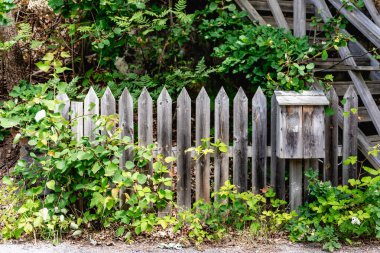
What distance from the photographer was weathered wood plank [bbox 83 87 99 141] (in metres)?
4.62

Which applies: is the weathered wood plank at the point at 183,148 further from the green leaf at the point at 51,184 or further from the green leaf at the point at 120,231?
the green leaf at the point at 51,184

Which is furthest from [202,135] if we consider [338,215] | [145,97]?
[338,215]

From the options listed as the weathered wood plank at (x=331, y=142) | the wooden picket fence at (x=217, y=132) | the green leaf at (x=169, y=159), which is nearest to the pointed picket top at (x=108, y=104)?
the wooden picket fence at (x=217, y=132)

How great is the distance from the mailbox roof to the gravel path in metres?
1.35

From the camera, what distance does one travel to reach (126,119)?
4711 millimetres

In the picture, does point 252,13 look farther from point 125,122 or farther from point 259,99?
point 125,122

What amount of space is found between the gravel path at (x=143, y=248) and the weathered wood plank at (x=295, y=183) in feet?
1.73

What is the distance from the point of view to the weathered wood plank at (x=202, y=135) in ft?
15.5

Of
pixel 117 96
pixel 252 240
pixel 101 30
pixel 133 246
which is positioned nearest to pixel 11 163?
pixel 117 96

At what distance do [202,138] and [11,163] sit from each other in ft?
8.60

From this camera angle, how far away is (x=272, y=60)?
5109 millimetres

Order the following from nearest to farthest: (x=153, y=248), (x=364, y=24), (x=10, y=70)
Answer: (x=153, y=248) → (x=364, y=24) → (x=10, y=70)

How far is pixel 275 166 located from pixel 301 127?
1.71ft

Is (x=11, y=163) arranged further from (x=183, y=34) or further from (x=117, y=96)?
(x=183, y=34)
